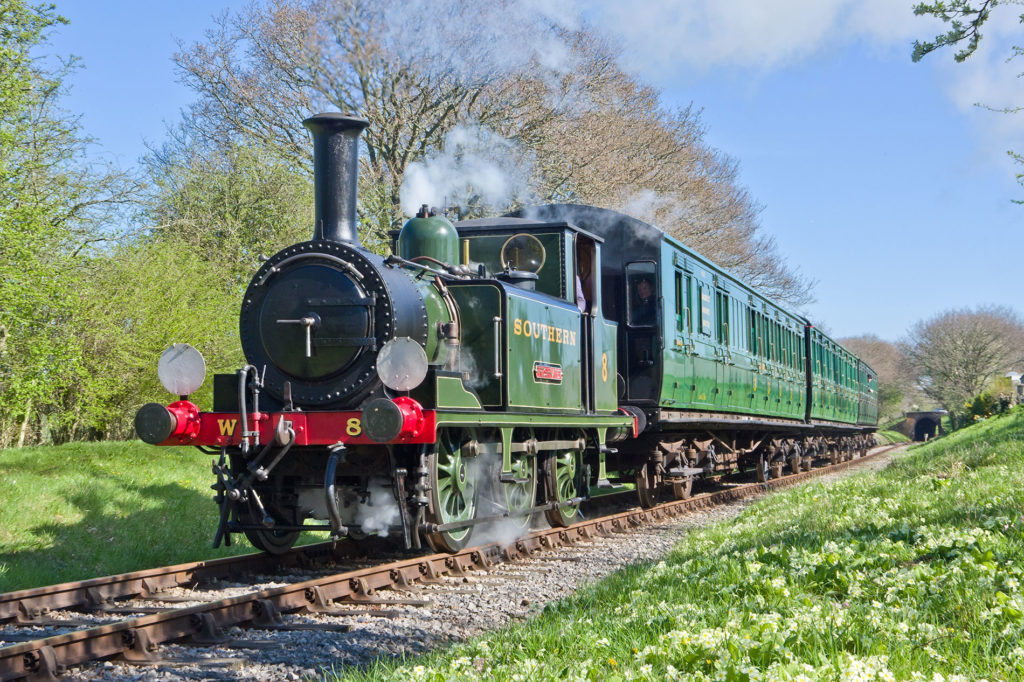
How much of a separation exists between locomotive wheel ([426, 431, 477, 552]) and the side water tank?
1714mm

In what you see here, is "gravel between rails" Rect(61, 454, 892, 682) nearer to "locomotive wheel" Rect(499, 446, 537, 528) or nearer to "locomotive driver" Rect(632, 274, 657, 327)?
"locomotive wheel" Rect(499, 446, 537, 528)

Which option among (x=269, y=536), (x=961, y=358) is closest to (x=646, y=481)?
(x=269, y=536)

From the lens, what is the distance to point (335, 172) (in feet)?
24.2

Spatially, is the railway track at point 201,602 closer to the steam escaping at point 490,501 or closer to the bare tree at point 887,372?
the steam escaping at point 490,501

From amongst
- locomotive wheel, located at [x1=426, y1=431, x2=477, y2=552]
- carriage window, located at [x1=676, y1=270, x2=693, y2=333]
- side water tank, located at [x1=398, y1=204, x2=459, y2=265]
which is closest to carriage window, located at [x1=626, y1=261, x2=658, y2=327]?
carriage window, located at [x1=676, y1=270, x2=693, y2=333]

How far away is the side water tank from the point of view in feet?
27.1

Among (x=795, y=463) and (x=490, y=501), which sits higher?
(x=490, y=501)

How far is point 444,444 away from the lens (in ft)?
24.0

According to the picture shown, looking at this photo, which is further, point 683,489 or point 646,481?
point 683,489

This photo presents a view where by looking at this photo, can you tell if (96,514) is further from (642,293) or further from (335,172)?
(642,293)

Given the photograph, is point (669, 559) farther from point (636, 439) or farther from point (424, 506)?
point (636, 439)

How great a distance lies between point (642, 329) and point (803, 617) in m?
7.19

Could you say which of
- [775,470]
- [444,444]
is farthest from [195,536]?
[775,470]

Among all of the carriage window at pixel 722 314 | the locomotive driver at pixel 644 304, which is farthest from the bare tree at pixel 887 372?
the locomotive driver at pixel 644 304
